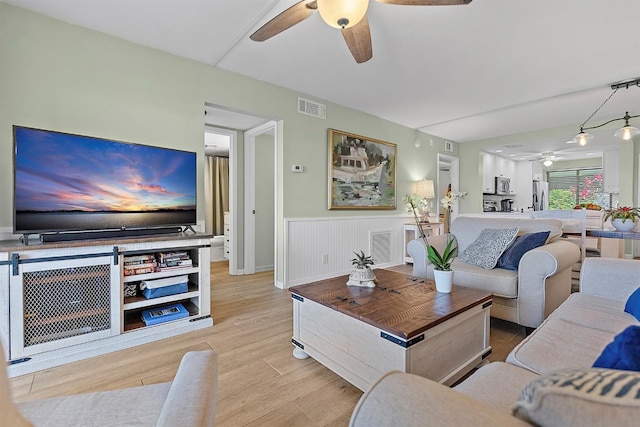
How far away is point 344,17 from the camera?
4.86ft

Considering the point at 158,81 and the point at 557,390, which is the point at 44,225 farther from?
the point at 557,390

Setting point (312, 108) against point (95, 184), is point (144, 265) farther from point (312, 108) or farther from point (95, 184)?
point (312, 108)

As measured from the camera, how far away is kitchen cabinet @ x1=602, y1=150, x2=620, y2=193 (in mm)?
6090

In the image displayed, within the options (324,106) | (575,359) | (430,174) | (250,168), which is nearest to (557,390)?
(575,359)

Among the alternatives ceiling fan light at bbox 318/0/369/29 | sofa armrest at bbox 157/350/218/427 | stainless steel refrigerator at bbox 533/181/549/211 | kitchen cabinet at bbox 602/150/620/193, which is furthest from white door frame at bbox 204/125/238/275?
kitchen cabinet at bbox 602/150/620/193

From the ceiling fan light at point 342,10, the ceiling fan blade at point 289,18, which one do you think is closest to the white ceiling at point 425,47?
the ceiling fan blade at point 289,18

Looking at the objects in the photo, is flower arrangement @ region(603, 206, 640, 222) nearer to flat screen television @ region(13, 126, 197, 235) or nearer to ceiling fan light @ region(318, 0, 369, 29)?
ceiling fan light @ region(318, 0, 369, 29)

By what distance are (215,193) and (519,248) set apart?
17.5 feet

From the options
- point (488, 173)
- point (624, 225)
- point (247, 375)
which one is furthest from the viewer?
point (488, 173)

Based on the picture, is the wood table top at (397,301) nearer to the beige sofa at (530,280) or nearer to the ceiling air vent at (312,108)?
the beige sofa at (530,280)

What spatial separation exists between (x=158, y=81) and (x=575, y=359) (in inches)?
131

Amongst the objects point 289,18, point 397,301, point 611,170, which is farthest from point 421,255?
point 611,170

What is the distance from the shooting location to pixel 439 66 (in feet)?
9.61

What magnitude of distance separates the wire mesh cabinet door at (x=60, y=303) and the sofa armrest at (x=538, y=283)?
2.99 meters
